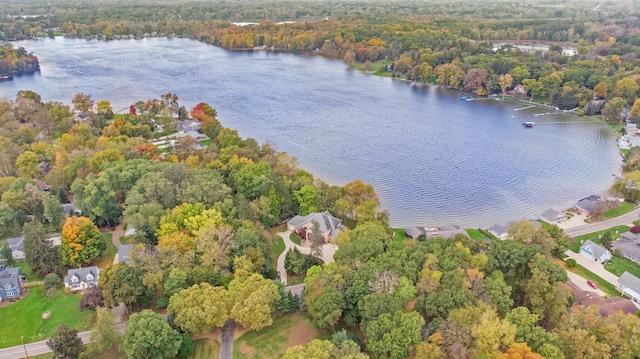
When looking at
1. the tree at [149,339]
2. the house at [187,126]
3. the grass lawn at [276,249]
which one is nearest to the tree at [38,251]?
the tree at [149,339]

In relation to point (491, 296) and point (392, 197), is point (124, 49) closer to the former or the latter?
point (392, 197)

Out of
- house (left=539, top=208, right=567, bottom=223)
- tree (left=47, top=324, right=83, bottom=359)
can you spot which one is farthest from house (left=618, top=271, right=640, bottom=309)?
tree (left=47, top=324, right=83, bottom=359)

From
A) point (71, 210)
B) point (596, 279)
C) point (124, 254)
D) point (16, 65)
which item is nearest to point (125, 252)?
point (124, 254)

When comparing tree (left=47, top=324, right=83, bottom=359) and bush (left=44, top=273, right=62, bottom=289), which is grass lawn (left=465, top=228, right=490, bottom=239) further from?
bush (left=44, top=273, right=62, bottom=289)

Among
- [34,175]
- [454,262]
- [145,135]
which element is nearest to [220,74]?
[145,135]

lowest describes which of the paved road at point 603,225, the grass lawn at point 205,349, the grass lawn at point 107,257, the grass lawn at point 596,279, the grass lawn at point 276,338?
the grass lawn at point 107,257

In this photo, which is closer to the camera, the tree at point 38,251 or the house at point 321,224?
the tree at point 38,251

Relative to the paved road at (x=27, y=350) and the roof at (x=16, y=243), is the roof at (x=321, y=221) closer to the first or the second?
the paved road at (x=27, y=350)
